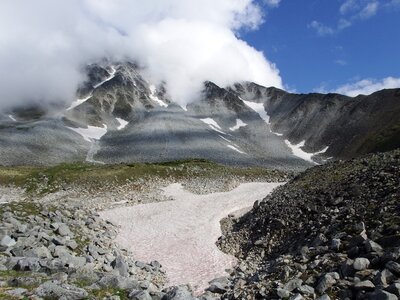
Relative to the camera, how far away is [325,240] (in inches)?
982

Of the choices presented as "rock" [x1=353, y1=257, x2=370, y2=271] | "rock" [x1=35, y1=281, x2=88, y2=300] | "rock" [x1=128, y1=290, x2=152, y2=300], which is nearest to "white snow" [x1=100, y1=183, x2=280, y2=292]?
"rock" [x1=128, y1=290, x2=152, y2=300]

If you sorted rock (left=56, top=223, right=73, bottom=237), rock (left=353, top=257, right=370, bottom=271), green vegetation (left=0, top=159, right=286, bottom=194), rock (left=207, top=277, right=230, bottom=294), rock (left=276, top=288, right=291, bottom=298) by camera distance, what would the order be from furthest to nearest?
green vegetation (left=0, top=159, right=286, bottom=194)
rock (left=56, top=223, right=73, bottom=237)
rock (left=207, top=277, right=230, bottom=294)
rock (left=353, top=257, right=370, bottom=271)
rock (left=276, top=288, right=291, bottom=298)

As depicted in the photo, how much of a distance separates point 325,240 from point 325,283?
294 inches

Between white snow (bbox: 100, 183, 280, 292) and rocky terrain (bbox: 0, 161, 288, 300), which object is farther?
white snow (bbox: 100, 183, 280, 292)

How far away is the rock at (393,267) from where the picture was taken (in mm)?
16531

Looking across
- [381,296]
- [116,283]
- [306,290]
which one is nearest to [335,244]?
[306,290]

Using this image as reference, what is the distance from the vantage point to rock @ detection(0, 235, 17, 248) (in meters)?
23.5

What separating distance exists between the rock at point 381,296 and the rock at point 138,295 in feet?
29.2

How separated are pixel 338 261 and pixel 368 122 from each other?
6985 inches

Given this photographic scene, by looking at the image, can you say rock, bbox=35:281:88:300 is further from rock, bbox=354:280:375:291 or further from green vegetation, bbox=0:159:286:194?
green vegetation, bbox=0:159:286:194

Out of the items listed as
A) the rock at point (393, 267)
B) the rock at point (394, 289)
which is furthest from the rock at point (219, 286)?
the rock at point (394, 289)

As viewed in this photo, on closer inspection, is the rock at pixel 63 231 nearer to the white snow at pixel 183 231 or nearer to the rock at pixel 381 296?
the white snow at pixel 183 231

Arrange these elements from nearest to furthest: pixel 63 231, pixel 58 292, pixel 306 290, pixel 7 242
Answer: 1. pixel 58 292
2. pixel 306 290
3. pixel 7 242
4. pixel 63 231

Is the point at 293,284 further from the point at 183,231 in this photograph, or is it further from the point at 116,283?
the point at 183,231
